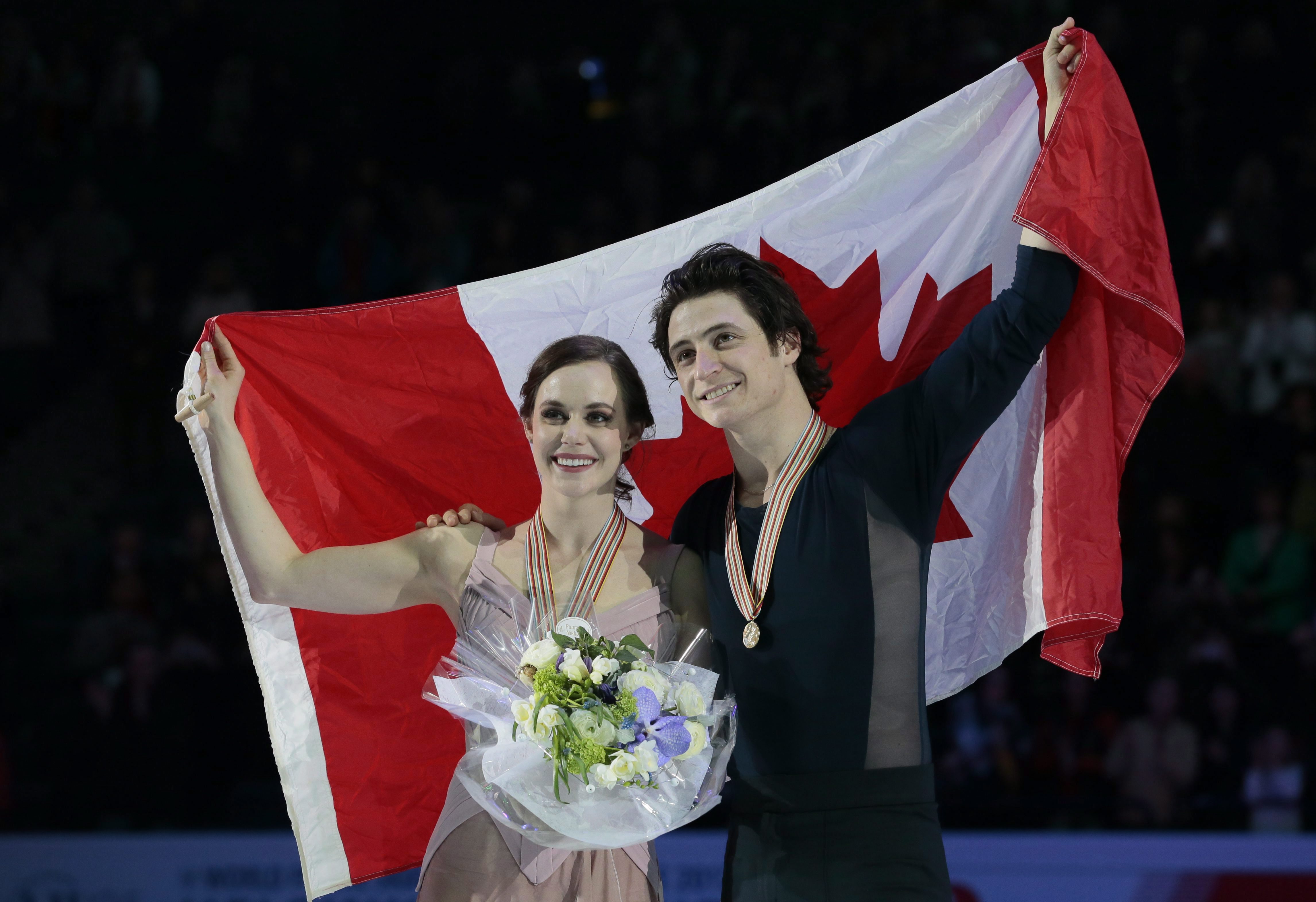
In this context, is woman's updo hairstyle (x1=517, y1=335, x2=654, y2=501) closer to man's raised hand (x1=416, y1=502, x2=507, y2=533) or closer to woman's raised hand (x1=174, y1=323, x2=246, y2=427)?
man's raised hand (x1=416, y1=502, x2=507, y2=533)

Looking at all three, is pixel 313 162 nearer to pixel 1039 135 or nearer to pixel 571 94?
pixel 571 94

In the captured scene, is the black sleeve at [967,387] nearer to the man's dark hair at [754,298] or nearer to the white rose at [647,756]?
the man's dark hair at [754,298]

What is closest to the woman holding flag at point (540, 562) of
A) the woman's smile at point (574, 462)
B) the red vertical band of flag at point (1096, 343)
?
the woman's smile at point (574, 462)

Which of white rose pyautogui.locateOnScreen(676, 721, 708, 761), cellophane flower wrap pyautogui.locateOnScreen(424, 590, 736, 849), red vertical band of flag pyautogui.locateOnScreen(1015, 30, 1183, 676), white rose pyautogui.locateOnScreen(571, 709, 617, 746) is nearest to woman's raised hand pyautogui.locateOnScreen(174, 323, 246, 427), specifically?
cellophane flower wrap pyautogui.locateOnScreen(424, 590, 736, 849)

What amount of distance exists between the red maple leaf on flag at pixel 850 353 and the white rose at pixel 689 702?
3.05ft

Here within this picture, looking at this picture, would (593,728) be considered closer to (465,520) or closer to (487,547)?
(487,547)

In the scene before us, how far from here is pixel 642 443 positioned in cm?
358

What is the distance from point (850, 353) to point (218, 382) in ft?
5.02

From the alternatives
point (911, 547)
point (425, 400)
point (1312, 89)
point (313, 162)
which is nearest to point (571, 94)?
point (313, 162)

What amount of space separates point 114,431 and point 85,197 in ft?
5.28

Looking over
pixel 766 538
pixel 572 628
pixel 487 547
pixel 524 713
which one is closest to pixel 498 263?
pixel 487 547

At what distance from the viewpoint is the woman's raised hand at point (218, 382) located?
3188 mm

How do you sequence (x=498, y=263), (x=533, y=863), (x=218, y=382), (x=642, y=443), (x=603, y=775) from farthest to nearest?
(x=498, y=263), (x=642, y=443), (x=218, y=382), (x=533, y=863), (x=603, y=775)

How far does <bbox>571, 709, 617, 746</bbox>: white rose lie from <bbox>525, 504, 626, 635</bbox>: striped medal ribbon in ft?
1.32
